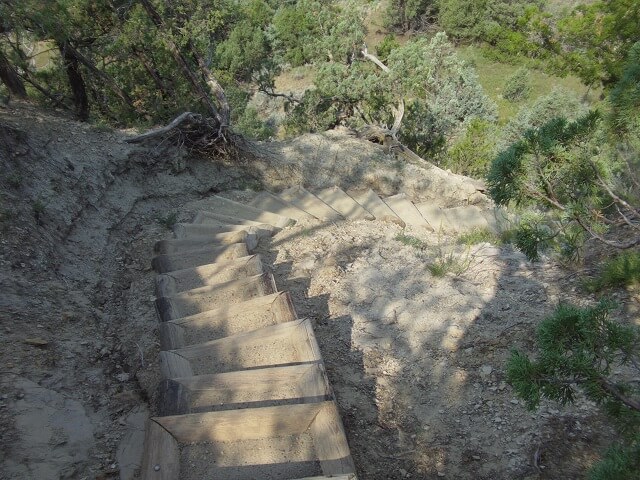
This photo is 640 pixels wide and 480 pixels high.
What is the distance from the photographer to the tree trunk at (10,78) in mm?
6906

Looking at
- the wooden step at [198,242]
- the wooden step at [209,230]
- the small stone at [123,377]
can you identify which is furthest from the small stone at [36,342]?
the wooden step at [209,230]

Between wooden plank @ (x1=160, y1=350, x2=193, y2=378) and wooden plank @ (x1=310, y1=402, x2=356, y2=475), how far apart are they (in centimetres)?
94

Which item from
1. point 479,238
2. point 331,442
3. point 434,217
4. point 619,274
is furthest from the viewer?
point 434,217

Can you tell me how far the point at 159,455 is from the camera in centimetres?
272

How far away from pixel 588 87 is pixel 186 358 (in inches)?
929

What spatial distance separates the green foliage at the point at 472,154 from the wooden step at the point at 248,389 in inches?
348

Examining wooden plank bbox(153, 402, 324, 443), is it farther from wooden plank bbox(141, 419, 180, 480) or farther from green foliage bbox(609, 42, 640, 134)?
green foliage bbox(609, 42, 640, 134)

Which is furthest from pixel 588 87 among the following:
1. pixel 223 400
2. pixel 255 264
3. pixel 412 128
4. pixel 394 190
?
pixel 223 400

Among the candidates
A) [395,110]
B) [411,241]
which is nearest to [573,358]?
[411,241]

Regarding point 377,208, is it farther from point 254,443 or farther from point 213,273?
point 254,443

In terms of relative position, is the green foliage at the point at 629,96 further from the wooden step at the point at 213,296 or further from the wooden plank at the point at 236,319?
the wooden step at the point at 213,296

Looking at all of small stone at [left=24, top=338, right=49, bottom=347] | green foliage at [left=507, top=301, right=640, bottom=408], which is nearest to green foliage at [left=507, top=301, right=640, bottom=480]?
green foliage at [left=507, top=301, right=640, bottom=408]

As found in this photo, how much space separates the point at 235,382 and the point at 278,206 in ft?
13.2

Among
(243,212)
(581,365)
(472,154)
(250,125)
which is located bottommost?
(472,154)
